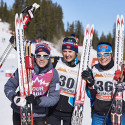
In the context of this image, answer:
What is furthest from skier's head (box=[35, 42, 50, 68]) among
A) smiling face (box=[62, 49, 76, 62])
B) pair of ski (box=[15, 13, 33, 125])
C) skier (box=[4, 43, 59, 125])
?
smiling face (box=[62, 49, 76, 62])

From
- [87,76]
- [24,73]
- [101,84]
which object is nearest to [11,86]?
[24,73]

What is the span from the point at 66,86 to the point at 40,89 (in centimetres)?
46

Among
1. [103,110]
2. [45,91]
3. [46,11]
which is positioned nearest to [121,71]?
[103,110]

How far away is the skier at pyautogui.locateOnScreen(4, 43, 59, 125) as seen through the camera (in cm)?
241

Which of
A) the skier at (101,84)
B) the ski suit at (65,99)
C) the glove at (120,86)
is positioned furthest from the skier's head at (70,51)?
the glove at (120,86)

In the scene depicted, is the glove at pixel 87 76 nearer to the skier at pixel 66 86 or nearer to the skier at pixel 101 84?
the skier at pixel 101 84

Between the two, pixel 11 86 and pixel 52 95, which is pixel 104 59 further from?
pixel 11 86

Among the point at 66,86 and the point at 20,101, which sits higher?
the point at 66,86

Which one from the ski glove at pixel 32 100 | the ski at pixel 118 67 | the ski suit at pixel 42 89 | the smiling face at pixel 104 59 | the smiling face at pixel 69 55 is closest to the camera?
the ski glove at pixel 32 100

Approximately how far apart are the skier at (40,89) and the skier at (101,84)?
19.3 inches

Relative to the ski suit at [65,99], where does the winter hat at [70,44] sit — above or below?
above

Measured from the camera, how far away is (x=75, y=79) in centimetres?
282

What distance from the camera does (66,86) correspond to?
9.15 ft

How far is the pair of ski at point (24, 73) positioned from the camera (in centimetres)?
252
